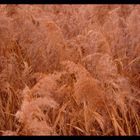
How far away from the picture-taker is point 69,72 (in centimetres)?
216

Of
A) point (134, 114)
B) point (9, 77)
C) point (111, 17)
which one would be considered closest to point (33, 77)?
point (9, 77)

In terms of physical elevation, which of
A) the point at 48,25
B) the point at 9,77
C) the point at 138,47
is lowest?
the point at 9,77

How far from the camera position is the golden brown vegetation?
195 centimetres

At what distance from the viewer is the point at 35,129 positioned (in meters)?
1.70

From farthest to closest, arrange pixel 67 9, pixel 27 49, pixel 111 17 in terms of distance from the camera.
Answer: pixel 67 9 < pixel 111 17 < pixel 27 49

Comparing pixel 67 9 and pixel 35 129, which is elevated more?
pixel 67 9

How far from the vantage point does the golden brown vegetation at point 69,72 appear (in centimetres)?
195

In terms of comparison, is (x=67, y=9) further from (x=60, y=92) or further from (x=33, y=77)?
(x=60, y=92)

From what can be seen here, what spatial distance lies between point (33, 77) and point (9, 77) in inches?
6.2

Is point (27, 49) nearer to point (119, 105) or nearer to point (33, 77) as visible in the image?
point (33, 77)

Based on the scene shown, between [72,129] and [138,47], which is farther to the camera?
[138,47]

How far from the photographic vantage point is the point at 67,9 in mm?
3029

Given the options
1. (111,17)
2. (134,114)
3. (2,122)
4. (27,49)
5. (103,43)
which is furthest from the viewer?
(111,17)

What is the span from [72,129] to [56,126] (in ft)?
0.32
